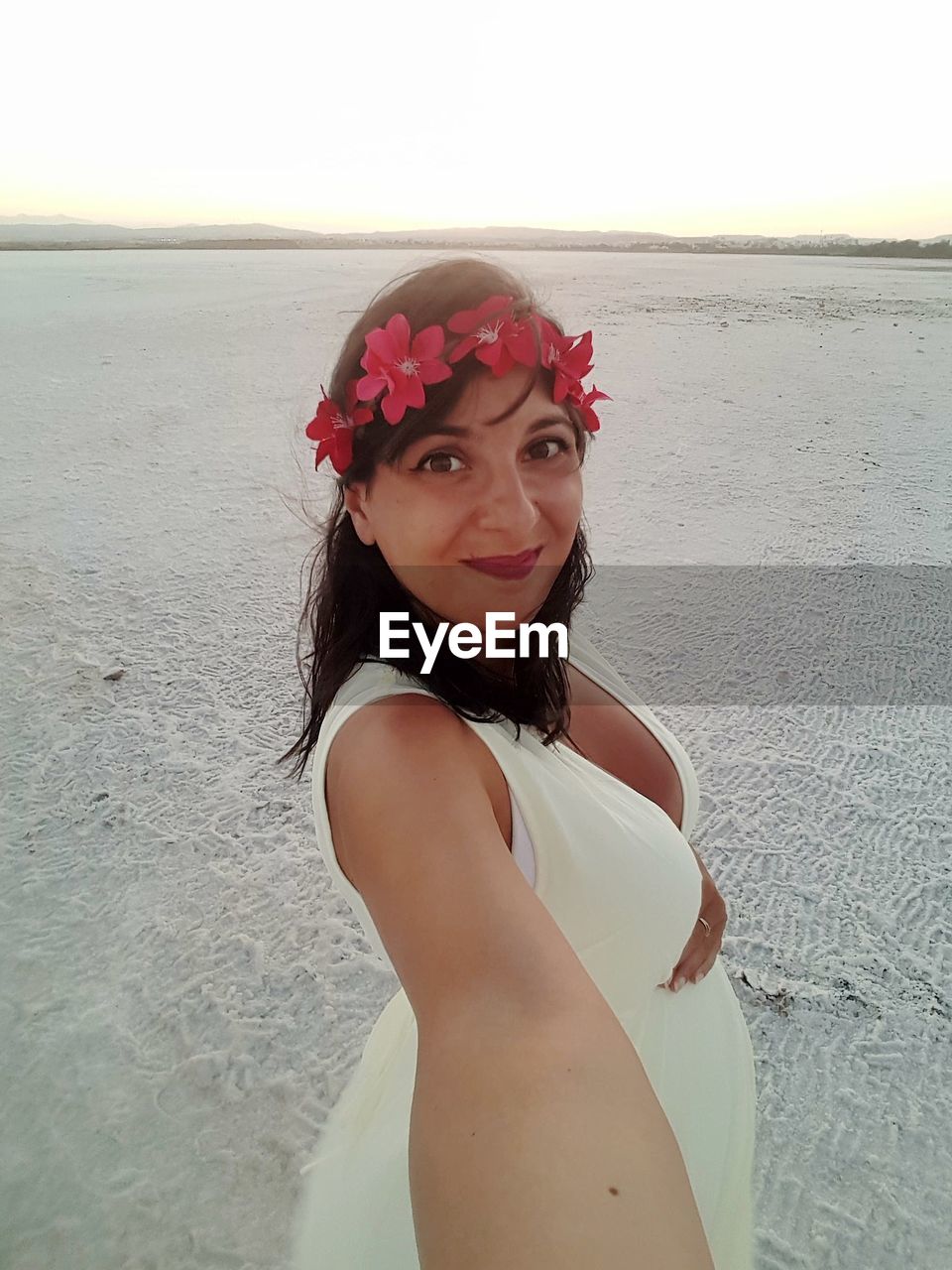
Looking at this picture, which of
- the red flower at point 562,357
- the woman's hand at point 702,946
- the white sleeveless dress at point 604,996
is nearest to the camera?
the white sleeveless dress at point 604,996

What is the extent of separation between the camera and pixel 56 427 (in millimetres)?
5125

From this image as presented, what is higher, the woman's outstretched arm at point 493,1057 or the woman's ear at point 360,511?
the woman's ear at point 360,511

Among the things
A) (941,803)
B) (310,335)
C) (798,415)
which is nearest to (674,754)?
(941,803)

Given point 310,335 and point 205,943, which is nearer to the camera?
point 205,943

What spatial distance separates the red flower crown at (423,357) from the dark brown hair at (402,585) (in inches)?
0.6

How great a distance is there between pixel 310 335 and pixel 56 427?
340 cm

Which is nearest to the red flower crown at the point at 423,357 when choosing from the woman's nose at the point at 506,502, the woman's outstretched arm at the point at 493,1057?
the woman's nose at the point at 506,502

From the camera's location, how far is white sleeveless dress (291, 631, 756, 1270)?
0.83 metres

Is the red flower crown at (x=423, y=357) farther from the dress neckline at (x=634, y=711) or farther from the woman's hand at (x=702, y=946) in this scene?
the woman's hand at (x=702, y=946)

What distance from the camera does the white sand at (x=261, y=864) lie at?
1.32 meters

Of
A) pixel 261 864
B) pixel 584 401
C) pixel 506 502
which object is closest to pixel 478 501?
pixel 506 502

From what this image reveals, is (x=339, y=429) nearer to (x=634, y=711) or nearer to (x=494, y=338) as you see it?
(x=494, y=338)

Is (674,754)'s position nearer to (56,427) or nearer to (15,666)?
(15,666)

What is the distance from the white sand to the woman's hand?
1.55 ft
